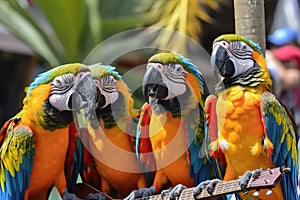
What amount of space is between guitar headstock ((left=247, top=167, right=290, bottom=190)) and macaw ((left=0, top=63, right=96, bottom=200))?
56cm

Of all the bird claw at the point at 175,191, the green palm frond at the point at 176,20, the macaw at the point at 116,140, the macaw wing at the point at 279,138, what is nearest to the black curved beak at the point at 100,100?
the macaw at the point at 116,140

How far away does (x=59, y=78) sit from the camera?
228cm

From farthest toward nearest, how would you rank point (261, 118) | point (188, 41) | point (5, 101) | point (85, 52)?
point (5, 101)
point (85, 52)
point (188, 41)
point (261, 118)

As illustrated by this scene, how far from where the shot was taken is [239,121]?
7.22 ft

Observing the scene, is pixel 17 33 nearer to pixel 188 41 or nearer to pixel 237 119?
pixel 188 41

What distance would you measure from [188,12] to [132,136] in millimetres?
1025

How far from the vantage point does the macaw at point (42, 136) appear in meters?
2.27

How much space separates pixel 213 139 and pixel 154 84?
0.80 feet

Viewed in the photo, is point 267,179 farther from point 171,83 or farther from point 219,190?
point 171,83

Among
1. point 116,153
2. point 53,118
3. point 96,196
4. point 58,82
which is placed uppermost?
point 58,82

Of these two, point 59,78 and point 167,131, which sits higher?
point 59,78

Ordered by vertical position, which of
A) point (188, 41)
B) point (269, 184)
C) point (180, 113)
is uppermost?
point (188, 41)

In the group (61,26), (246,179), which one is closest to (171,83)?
(246,179)

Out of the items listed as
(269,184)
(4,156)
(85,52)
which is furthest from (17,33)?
(269,184)
